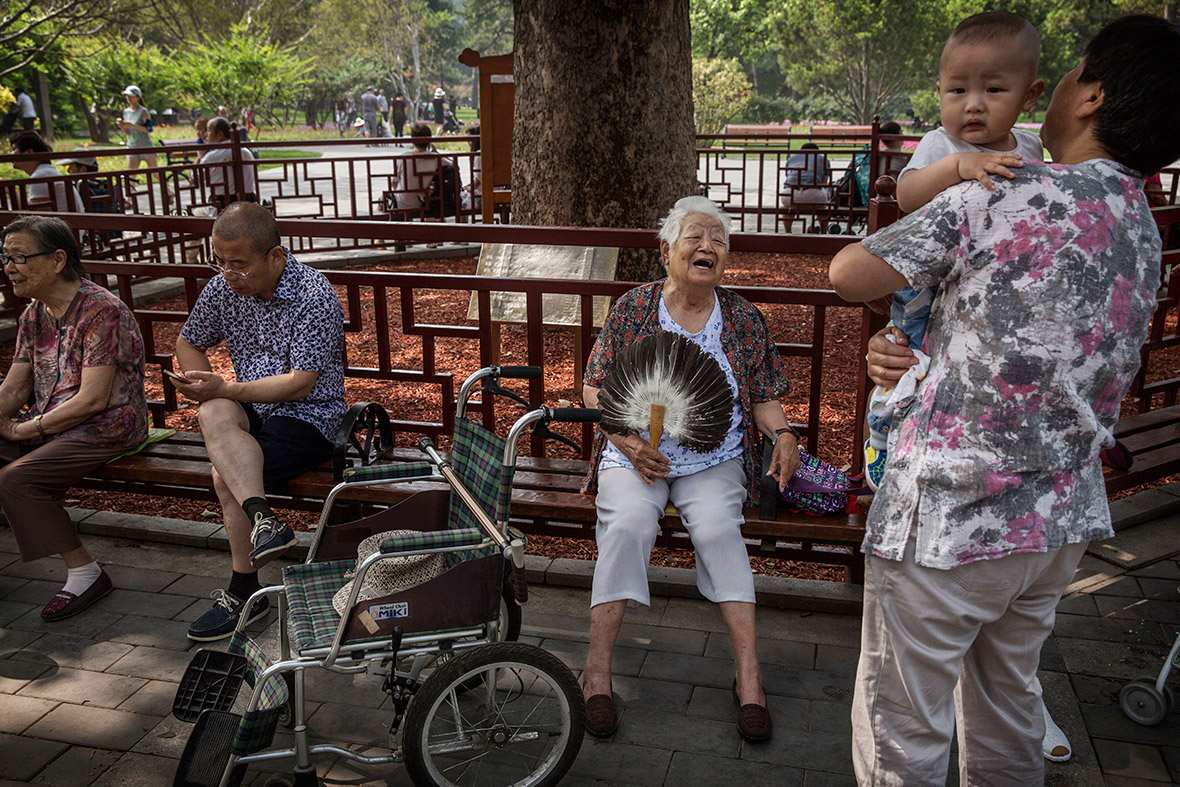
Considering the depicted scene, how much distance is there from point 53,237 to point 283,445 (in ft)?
4.24

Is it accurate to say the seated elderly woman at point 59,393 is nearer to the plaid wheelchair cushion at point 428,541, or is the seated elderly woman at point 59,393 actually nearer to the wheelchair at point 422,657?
the wheelchair at point 422,657

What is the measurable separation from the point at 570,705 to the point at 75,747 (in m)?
1.63

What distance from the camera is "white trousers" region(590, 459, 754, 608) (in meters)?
3.10

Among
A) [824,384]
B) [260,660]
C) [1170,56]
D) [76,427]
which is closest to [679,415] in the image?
[260,660]

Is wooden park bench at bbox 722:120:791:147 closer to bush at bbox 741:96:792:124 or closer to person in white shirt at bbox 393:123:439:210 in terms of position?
person in white shirt at bbox 393:123:439:210

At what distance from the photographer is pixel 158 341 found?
8.48 m

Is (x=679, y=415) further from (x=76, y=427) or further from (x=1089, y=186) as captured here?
(x=76, y=427)

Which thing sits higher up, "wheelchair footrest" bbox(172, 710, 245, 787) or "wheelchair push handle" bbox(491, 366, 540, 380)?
"wheelchair push handle" bbox(491, 366, 540, 380)

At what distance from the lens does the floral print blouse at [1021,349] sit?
1889 millimetres

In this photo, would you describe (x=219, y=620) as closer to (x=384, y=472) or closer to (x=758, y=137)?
(x=384, y=472)

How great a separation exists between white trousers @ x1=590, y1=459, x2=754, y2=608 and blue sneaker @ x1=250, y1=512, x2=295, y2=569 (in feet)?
3.51

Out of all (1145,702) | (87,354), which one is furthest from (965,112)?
(87,354)

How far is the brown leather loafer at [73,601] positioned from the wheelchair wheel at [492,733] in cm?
175

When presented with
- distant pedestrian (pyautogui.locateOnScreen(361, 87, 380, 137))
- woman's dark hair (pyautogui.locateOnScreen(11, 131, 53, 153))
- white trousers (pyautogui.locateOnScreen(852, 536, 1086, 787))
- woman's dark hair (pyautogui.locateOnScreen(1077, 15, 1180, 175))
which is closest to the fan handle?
white trousers (pyautogui.locateOnScreen(852, 536, 1086, 787))
